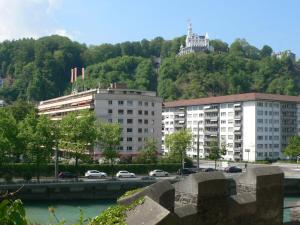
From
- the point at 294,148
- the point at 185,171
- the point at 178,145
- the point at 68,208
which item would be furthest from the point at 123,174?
the point at 294,148

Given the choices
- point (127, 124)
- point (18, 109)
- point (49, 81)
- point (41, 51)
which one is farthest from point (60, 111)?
point (41, 51)

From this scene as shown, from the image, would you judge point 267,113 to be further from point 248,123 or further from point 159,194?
point 159,194

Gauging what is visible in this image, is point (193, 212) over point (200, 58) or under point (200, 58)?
under

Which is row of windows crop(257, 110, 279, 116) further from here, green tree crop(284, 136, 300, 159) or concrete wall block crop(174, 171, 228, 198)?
concrete wall block crop(174, 171, 228, 198)

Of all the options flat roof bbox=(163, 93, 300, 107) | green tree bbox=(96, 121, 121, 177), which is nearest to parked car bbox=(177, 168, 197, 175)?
green tree bbox=(96, 121, 121, 177)

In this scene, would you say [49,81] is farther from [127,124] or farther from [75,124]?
[75,124]

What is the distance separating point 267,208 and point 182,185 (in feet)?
7.15

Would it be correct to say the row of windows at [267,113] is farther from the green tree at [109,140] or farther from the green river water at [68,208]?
the green river water at [68,208]

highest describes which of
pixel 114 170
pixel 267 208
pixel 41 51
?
pixel 41 51

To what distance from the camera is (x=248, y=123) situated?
106 metres

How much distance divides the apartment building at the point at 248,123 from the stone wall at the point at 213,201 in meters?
90.4

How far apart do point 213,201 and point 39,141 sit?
157 feet

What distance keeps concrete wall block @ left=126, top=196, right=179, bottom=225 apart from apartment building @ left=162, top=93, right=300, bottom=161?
93.8m

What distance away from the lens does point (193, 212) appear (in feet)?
27.0
